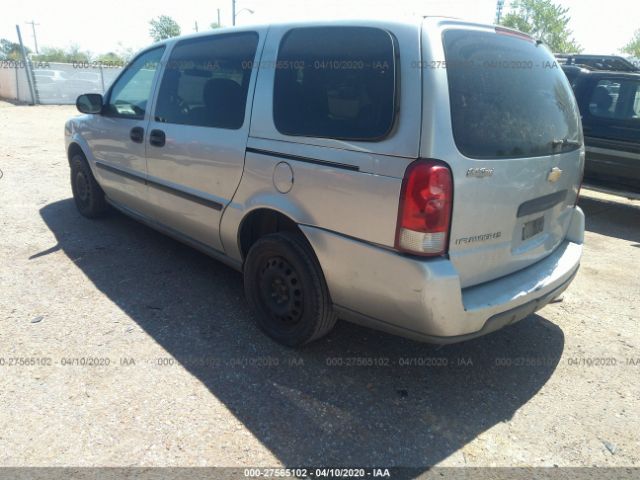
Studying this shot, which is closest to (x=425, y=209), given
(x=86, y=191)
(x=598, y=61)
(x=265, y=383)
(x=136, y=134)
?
(x=265, y=383)

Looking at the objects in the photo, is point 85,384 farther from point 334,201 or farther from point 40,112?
point 40,112

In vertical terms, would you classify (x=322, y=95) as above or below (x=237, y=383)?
above

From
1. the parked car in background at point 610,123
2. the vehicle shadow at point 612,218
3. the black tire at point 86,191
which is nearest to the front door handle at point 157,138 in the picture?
the black tire at point 86,191

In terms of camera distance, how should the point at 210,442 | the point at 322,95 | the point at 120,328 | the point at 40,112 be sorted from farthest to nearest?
the point at 40,112 → the point at 120,328 → the point at 322,95 → the point at 210,442

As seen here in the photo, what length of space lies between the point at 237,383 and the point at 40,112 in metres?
19.6

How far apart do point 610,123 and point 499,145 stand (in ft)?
15.9

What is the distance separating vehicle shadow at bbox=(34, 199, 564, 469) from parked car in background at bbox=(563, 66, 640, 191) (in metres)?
3.76

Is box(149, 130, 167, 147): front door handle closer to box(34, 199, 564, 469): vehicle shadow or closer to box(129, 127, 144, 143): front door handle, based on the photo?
box(129, 127, 144, 143): front door handle

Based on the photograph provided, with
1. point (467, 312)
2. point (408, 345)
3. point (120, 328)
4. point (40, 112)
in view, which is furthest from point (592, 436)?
point (40, 112)

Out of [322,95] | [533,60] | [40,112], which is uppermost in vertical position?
[533,60]

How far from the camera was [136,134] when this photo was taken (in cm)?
394

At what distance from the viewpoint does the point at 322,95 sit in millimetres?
2584

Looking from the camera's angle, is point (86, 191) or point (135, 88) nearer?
point (135, 88)

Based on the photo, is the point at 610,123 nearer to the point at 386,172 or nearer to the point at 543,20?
the point at 386,172
